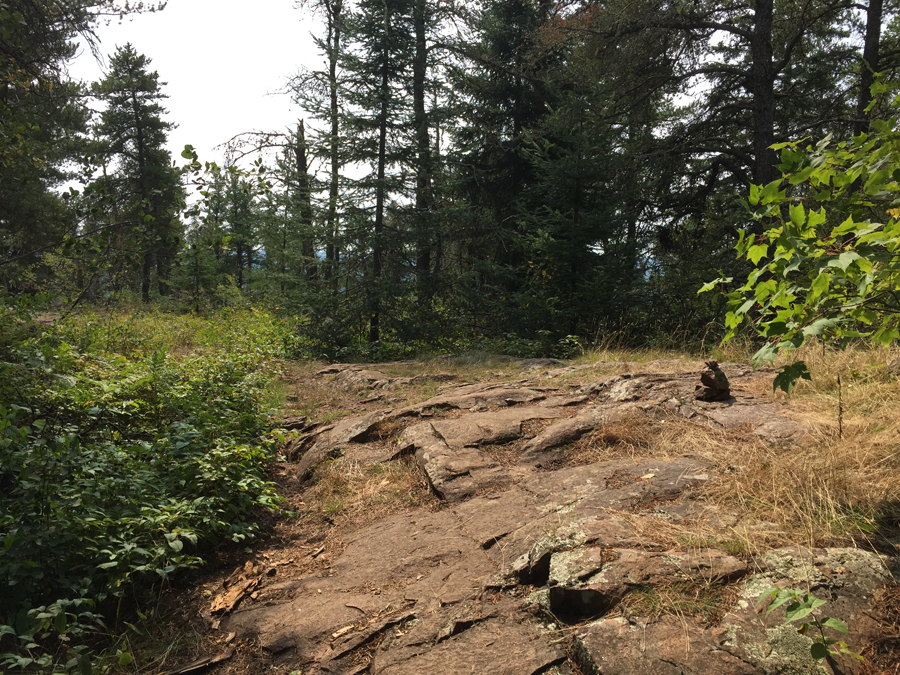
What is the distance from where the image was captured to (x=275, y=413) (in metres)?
6.73

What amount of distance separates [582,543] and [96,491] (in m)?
3.38

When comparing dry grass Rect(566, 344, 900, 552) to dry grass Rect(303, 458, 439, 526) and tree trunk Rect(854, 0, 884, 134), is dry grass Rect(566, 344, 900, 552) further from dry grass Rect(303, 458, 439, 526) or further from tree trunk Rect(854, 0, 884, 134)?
tree trunk Rect(854, 0, 884, 134)

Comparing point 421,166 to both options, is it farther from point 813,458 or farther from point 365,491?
point 813,458

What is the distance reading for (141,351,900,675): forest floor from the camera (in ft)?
7.07

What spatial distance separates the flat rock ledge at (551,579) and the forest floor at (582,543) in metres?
0.01

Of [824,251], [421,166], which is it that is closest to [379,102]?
[421,166]

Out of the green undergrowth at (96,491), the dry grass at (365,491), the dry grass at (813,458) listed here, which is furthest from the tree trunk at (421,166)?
the dry grass at (813,458)

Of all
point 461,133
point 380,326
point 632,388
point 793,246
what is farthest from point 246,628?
point 461,133

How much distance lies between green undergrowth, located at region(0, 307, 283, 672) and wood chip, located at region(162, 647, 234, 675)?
0.32 m

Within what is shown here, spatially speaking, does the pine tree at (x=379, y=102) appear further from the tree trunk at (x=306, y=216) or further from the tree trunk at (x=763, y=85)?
the tree trunk at (x=763, y=85)

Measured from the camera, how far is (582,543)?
2.78 metres

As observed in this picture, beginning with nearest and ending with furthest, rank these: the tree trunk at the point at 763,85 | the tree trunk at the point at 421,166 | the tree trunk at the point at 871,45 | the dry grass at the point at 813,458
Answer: the dry grass at the point at 813,458
the tree trunk at the point at 763,85
the tree trunk at the point at 871,45
the tree trunk at the point at 421,166

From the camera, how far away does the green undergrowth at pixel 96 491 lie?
297 centimetres

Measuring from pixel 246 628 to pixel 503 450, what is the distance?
2650mm
